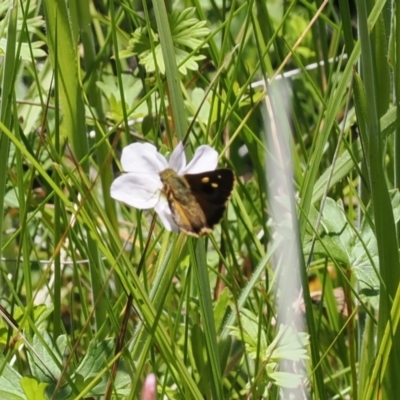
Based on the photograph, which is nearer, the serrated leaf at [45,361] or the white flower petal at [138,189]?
the white flower petal at [138,189]

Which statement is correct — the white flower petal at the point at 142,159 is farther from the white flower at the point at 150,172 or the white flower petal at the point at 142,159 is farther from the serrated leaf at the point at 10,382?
the serrated leaf at the point at 10,382

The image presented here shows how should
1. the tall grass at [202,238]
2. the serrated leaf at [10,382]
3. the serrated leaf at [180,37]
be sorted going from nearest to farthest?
the tall grass at [202,238]
the serrated leaf at [10,382]
the serrated leaf at [180,37]

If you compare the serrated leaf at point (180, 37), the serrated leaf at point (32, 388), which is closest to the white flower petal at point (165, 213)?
the serrated leaf at point (32, 388)

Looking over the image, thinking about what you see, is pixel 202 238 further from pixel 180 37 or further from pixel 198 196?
pixel 180 37

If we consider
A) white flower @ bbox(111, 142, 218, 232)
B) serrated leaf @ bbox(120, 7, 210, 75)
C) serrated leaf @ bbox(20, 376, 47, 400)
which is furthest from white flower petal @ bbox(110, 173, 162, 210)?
serrated leaf @ bbox(120, 7, 210, 75)

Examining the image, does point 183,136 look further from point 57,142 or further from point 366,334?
point 366,334

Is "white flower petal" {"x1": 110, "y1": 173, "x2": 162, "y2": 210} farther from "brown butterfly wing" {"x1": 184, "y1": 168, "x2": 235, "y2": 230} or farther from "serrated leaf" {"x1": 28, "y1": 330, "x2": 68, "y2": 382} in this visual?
"serrated leaf" {"x1": 28, "y1": 330, "x2": 68, "y2": 382}

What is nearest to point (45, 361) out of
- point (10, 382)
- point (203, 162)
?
point (10, 382)
